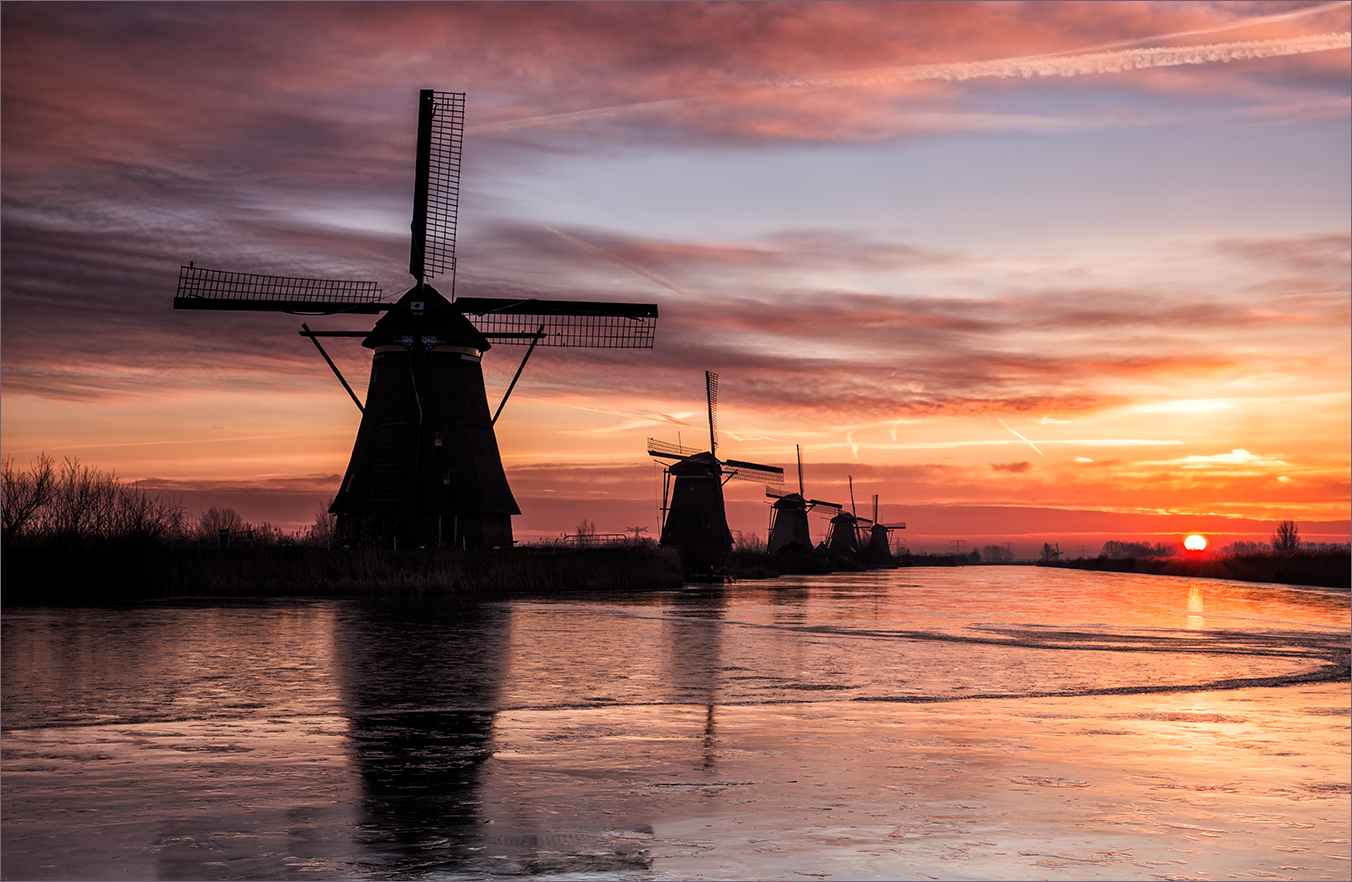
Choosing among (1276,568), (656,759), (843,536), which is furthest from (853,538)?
(656,759)

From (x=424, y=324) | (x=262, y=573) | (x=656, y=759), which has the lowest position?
(x=656, y=759)

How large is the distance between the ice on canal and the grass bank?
12072mm

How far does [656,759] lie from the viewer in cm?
1009

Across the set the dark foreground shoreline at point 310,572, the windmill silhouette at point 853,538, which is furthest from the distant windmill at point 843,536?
the dark foreground shoreline at point 310,572

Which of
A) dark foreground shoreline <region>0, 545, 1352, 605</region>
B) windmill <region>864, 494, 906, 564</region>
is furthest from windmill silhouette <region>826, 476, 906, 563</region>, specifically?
dark foreground shoreline <region>0, 545, 1352, 605</region>

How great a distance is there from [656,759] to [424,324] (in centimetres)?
3028

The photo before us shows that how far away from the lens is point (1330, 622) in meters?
32.3

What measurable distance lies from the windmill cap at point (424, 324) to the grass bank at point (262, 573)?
700cm

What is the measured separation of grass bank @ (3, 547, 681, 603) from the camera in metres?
33.0

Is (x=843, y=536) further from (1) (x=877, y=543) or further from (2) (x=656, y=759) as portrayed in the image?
(2) (x=656, y=759)

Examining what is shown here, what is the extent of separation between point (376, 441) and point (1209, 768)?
3204 centimetres

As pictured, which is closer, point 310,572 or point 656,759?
point 656,759

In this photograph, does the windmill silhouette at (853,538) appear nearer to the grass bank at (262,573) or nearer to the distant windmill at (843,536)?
the distant windmill at (843,536)

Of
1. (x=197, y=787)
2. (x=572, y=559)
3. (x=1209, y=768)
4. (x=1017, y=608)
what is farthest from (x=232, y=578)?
(x=1209, y=768)
